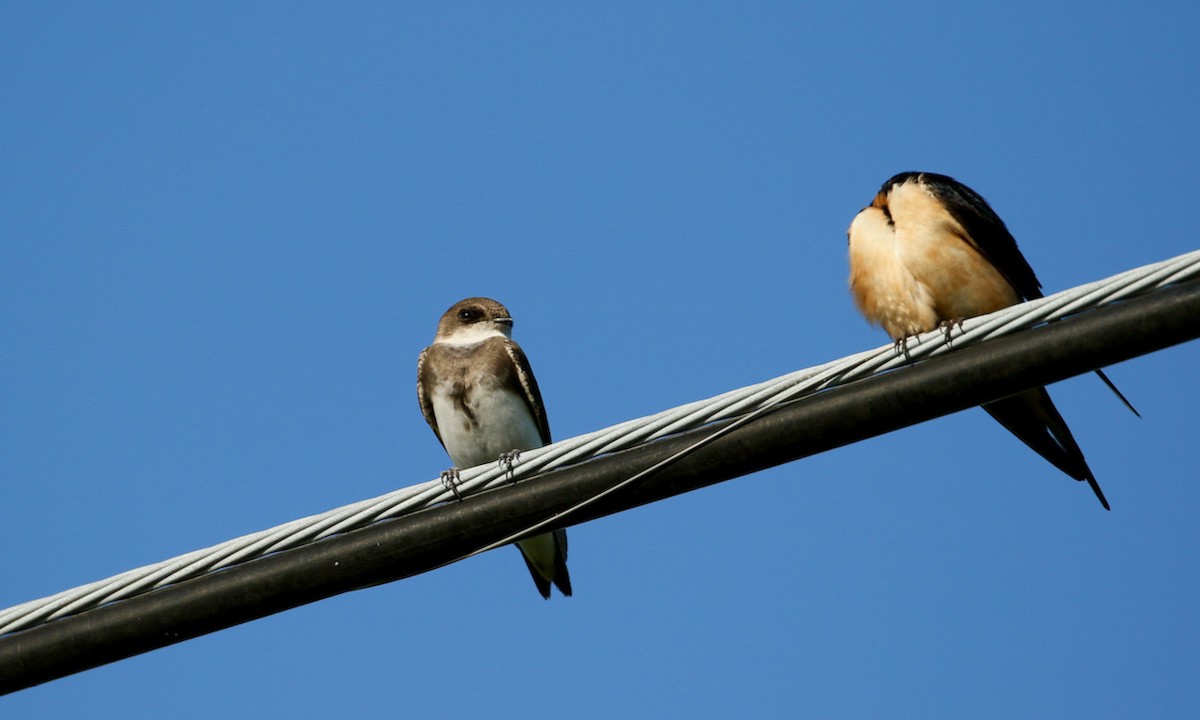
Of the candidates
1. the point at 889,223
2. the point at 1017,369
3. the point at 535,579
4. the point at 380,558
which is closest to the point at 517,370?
the point at 535,579

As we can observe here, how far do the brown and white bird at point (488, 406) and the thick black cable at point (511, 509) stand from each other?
12.1 feet

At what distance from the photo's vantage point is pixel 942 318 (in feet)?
24.8

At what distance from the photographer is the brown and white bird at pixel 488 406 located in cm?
859

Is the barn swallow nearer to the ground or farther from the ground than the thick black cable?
farther from the ground

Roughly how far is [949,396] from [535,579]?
462 centimetres

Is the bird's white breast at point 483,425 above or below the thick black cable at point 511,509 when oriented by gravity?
above

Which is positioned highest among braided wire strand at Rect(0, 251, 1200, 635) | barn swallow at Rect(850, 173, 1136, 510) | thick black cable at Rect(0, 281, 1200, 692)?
barn swallow at Rect(850, 173, 1136, 510)

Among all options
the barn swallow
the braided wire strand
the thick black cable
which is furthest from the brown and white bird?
the braided wire strand

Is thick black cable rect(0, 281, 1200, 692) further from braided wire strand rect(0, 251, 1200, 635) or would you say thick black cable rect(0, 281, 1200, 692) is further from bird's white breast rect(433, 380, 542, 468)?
bird's white breast rect(433, 380, 542, 468)

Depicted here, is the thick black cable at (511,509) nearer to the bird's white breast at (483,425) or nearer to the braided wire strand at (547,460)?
the braided wire strand at (547,460)

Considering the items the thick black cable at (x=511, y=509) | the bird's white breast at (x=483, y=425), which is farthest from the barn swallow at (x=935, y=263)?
the thick black cable at (x=511, y=509)

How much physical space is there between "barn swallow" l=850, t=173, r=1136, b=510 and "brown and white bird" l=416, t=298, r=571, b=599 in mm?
2399

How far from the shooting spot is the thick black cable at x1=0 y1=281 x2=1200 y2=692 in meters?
4.38

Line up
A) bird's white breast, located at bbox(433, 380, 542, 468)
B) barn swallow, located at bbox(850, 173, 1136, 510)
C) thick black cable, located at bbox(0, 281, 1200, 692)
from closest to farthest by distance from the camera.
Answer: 1. thick black cable, located at bbox(0, 281, 1200, 692)
2. barn swallow, located at bbox(850, 173, 1136, 510)
3. bird's white breast, located at bbox(433, 380, 542, 468)
